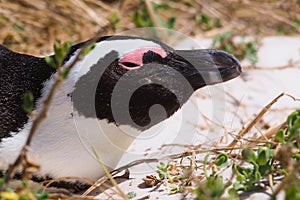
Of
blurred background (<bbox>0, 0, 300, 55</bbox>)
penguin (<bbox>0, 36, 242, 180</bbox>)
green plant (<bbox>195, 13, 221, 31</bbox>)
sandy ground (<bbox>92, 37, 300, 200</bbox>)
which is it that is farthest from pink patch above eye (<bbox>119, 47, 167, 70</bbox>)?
green plant (<bbox>195, 13, 221, 31</bbox>)

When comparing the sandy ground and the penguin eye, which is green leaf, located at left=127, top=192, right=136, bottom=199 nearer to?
the sandy ground

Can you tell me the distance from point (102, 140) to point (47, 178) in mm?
180

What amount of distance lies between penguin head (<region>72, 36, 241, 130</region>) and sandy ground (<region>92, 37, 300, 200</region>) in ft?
0.70

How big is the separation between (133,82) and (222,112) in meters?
0.88

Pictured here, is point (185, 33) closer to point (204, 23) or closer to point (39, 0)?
point (204, 23)

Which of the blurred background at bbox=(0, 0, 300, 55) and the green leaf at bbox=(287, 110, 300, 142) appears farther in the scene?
the blurred background at bbox=(0, 0, 300, 55)

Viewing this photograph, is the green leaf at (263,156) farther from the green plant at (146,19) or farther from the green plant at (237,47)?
the green plant at (146,19)

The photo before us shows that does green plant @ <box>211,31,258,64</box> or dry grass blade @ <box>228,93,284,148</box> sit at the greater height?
green plant @ <box>211,31,258,64</box>

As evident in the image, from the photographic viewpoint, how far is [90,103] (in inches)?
63.9

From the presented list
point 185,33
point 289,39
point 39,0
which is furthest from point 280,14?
point 39,0

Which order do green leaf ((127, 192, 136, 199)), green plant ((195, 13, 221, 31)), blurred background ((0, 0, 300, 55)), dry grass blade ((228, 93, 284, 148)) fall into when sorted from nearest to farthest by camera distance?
green leaf ((127, 192, 136, 199)), dry grass blade ((228, 93, 284, 148)), blurred background ((0, 0, 300, 55)), green plant ((195, 13, 221, 31))

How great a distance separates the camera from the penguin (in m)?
1.62

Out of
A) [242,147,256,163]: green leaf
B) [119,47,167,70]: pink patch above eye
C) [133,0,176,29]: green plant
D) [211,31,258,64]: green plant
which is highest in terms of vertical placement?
[133,0,176,29]: green plant

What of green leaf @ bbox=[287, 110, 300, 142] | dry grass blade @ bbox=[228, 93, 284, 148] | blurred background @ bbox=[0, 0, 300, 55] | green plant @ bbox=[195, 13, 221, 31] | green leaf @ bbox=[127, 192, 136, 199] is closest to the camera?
green leaf @ bbox=[287, 110, 300, 142]
